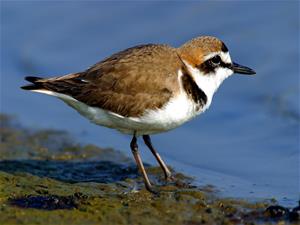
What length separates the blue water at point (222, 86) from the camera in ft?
34.0

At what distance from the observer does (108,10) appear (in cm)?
1617

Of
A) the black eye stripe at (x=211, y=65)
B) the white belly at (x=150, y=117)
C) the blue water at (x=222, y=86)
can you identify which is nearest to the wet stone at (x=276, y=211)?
the blue water at (x=222, y=86)

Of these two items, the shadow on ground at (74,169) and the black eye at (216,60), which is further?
the shadow on ground at (74,169)

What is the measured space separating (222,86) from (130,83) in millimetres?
4736

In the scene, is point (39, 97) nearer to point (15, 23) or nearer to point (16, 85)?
point (16, 85)

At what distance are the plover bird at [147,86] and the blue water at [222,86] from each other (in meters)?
1.16

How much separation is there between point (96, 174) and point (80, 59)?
5050 millimetres

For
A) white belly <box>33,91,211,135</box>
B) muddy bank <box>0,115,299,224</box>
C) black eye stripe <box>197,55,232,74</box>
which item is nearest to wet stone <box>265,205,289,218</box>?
muddy bank <box>0,115,299,224</box>

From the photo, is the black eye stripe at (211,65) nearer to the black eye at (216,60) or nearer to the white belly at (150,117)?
the black eye at (216,60)

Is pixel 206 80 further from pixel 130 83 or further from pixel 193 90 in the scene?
pixel 130 83

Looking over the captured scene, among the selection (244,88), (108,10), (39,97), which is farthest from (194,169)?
(108,10)

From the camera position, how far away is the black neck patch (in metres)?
8.62

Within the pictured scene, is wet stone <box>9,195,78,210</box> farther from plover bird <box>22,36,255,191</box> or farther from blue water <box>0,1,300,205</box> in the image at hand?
blue water <box>0,1,300,205</box>

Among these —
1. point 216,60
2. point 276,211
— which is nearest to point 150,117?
point 216,60
